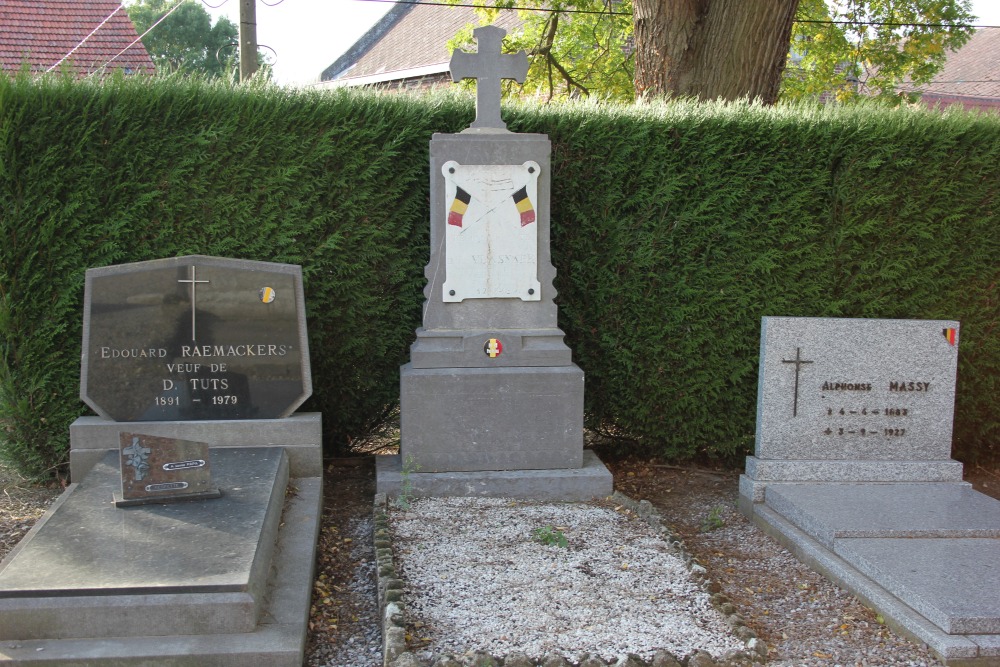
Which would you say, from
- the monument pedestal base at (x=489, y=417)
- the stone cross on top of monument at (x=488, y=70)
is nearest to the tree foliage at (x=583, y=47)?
the stone cross on top of monument at (x=488, y=70)

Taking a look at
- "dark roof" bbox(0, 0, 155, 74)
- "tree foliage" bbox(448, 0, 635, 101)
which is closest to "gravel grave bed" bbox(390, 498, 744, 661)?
"tree foliage" bbox(448, 0, 635, 101)

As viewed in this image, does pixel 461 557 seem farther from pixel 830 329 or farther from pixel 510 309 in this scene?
pixel 830 329

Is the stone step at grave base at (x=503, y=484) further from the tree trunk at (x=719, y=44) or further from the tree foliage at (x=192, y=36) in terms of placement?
the tree foliage at (x=192, y=36)

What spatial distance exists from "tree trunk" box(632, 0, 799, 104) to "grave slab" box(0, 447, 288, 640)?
5589 millimetres

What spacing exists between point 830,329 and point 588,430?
76.7 inches

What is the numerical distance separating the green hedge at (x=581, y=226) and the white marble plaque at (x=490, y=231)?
0.51m

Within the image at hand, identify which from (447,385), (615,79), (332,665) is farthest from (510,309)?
(615,79)

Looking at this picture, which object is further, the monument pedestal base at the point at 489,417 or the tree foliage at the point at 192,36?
the tree foliage at the point at 192,36

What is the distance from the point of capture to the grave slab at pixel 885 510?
4.26 meters

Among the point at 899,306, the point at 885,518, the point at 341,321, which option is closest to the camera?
the point at 885,518

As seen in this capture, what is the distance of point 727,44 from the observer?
7.52 metres

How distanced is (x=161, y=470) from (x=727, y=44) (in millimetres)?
6085

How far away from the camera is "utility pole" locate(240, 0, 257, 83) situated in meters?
9.87

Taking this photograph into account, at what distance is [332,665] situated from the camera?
324cm
